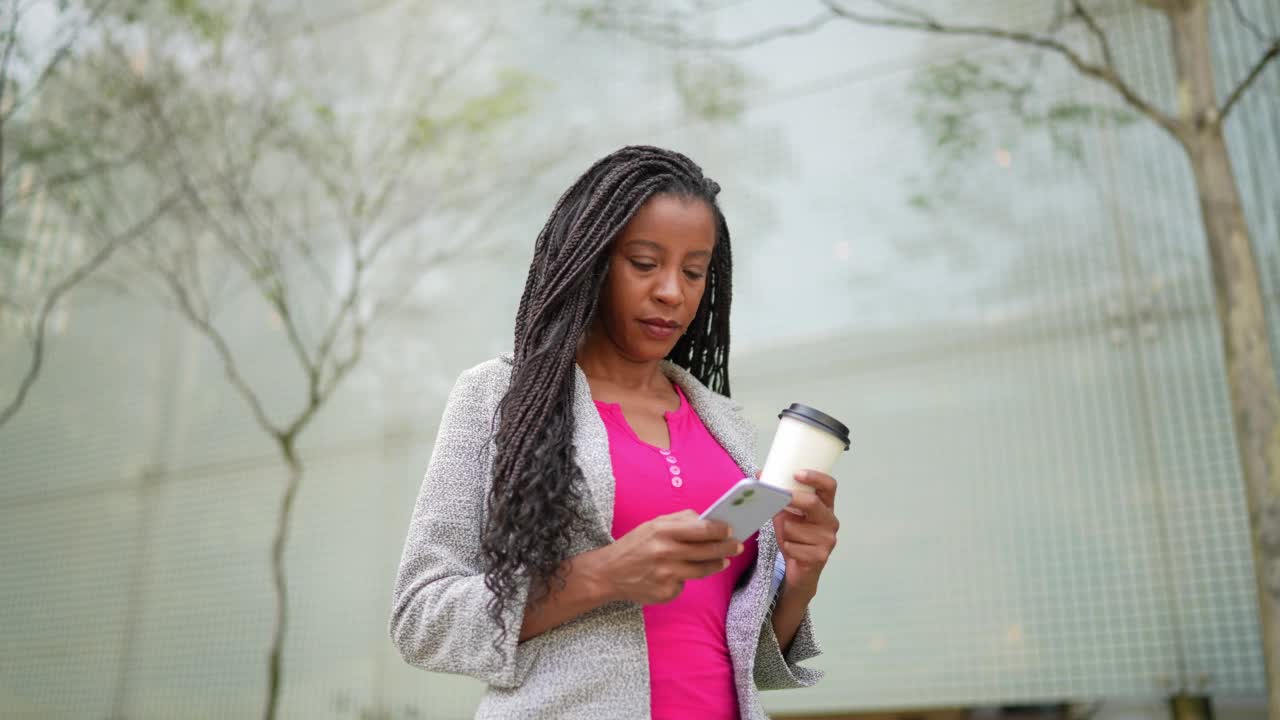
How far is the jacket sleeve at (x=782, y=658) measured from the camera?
1.20 meters

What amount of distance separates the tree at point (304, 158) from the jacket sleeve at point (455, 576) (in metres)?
4.23

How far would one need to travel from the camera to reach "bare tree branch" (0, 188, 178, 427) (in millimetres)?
5578

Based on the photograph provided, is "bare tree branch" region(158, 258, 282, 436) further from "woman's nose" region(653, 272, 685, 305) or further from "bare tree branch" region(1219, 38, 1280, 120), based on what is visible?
"woman's nose" region(653, 272, 685, 305)

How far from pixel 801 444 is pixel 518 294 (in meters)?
4.09

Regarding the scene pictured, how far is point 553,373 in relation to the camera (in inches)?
43.9

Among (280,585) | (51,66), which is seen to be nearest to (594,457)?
(280,585)

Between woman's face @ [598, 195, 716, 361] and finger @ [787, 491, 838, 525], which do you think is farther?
woman's face @ [598, 195, 716, 361]

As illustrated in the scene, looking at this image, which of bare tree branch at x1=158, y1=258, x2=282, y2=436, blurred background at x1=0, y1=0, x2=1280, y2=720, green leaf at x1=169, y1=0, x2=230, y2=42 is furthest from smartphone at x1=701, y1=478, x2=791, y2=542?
green leaf at x1=169, y1=0, x2=230, y2=42

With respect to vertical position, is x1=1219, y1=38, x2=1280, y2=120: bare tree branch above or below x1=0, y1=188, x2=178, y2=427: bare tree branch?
below

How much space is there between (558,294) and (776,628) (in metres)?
0.46

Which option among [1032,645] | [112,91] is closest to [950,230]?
[1032,645]

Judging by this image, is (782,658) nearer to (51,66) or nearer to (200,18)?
(51,66)

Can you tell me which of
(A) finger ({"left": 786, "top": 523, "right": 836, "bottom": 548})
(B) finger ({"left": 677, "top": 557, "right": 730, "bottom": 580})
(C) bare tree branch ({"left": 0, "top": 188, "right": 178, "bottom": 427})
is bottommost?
(B) finger ({"left": 677, "top": 557, "right": 730, "bottom": 580})

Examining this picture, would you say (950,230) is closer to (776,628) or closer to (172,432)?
(776,628)
